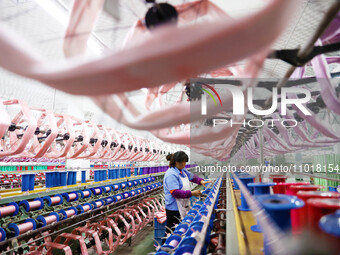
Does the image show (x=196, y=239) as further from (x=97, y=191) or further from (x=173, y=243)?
(x=97, y=191)

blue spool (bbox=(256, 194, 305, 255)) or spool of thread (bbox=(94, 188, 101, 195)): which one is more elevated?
blue spool (bbox=(256, 194, 305, 255))

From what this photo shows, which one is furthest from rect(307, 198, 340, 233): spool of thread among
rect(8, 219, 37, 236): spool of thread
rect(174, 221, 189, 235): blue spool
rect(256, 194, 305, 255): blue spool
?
rect(8, 219, 37, 236): spool of thread

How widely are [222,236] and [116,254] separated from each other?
4147 mm

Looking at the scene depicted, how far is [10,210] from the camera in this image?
293 cm

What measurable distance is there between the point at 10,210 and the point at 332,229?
333cm

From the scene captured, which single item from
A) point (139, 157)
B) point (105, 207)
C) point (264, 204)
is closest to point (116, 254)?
point (105, 207)

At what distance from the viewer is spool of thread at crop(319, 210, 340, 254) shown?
1.80ft

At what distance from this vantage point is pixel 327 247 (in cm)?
50

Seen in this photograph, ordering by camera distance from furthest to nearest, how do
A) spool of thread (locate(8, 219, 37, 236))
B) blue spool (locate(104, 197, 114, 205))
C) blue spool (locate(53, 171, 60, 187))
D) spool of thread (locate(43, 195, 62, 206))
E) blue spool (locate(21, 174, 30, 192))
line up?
blue spool (locate(104, 197, 114, 205))
blue spool (locate(53, 171, 60, 187))
spool of thread (locate(43, 195, 62, 206))
blue spool (locate(21, 174, 30, 192))
spool of thread (locate(8, 219, 37, 236))

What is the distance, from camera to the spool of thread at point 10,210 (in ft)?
9.29

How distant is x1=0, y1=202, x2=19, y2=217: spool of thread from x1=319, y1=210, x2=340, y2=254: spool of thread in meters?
3.23

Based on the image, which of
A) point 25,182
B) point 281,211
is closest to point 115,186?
point 25,182

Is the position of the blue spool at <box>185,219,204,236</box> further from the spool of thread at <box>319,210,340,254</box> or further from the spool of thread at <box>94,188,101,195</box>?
the spool of thread at <box>94,188,101,195</box>

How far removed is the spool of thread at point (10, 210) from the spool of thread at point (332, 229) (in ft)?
10.6
